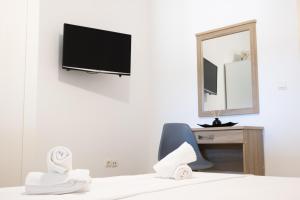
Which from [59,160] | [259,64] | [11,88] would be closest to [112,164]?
[11,88]

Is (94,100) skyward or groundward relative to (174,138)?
skyward

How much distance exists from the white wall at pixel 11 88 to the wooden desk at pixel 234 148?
5.77ft

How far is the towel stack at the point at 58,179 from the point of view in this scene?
4.73 feet

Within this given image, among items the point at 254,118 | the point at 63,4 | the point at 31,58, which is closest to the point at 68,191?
the point at 31,58

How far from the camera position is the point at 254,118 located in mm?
3707

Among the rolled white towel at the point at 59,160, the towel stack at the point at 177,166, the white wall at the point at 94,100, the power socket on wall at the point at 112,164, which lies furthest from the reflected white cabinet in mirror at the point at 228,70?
the rolled white towel at the point at 59,160

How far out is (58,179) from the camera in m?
1.45

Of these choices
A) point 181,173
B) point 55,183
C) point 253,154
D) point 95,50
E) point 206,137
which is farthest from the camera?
point 95,50

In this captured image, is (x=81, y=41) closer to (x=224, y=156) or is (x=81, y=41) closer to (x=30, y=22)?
(x=30, y=22)

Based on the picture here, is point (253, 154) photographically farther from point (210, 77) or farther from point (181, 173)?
point (181, 173)

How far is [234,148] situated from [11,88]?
7.70 ft

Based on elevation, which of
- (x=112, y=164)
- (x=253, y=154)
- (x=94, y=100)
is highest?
(x=94, y=100)

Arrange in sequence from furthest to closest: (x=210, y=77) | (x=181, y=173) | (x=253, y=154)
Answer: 1. (x=210, y=77)
2. (x=253, y=154)
3. (x=181, y=173)

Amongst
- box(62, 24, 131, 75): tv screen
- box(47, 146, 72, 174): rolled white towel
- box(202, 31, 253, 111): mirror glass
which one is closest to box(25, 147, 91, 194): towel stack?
box(47, 146, 72, 174): rolled white towel
